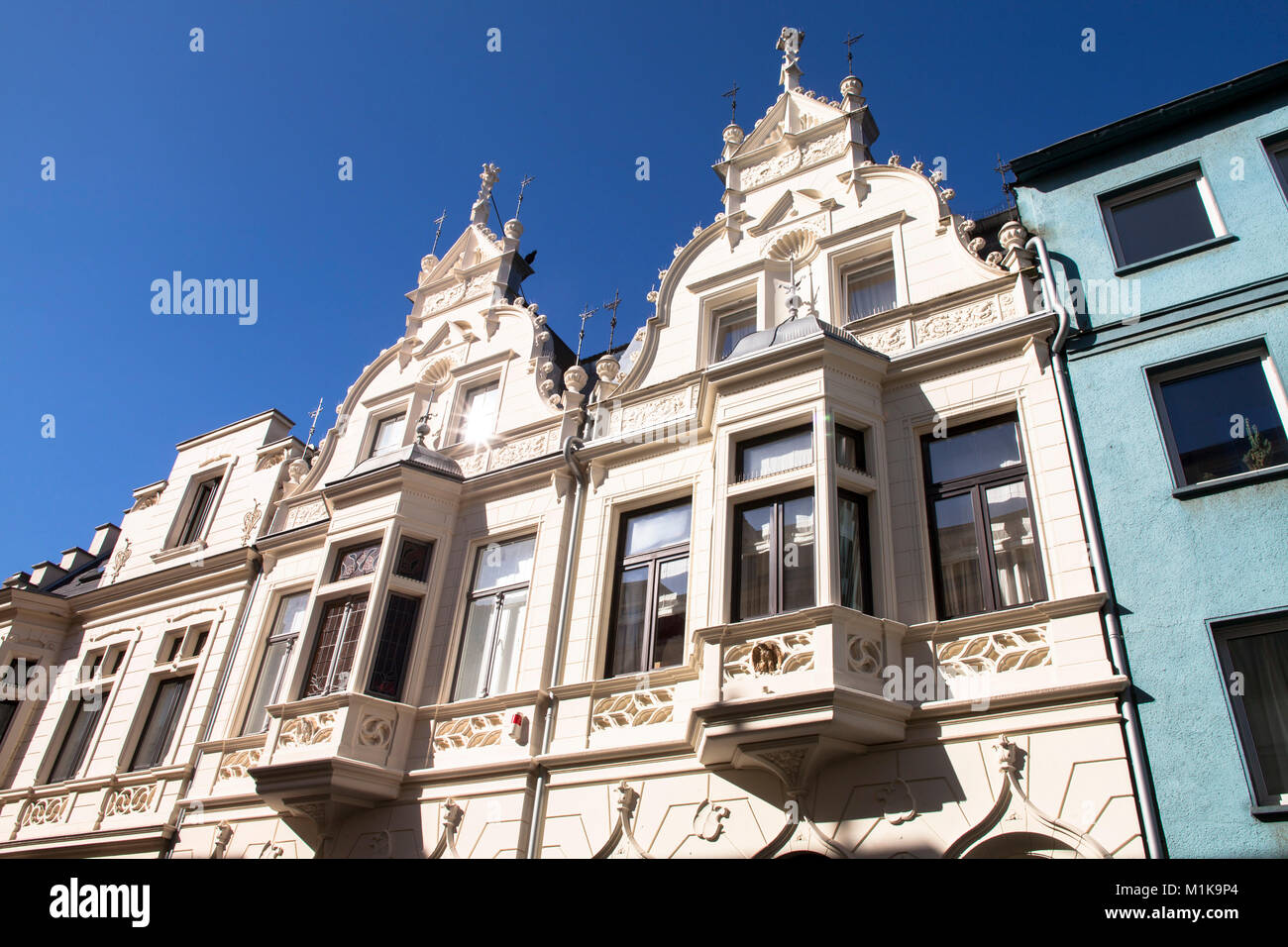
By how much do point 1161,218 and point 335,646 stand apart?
12.6 metres

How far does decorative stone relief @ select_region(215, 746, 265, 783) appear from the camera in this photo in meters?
14.0

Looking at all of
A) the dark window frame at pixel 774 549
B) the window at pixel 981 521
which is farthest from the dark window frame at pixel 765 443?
the window at pixel 981 521

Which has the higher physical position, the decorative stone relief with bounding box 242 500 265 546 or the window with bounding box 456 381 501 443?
the window with bounding box 456 381 501 443

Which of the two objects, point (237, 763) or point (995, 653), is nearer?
point (995, 653)

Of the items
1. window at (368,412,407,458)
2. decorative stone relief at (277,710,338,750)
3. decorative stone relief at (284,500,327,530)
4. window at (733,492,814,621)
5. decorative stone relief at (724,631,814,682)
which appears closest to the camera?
decorative stone relief at (724,631,814,682)

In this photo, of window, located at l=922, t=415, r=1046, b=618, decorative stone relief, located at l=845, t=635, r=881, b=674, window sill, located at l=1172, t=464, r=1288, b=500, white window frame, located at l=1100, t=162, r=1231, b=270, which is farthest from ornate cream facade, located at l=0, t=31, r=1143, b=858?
window sill, located at l=1172, t=464, r=1288, b=500

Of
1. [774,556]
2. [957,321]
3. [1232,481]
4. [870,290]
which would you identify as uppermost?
[870,290]

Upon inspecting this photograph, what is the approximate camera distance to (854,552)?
428 inches

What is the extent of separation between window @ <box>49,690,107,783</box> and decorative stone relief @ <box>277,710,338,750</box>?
608 cm

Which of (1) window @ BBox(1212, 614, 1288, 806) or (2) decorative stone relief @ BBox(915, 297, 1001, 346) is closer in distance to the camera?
(1) window @ BBox(1212, 614, 1288, 806)

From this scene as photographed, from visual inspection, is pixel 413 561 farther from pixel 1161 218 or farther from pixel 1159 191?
pixel 1159 191

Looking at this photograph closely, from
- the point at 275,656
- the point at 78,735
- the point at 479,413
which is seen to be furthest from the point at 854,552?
the point at 78,735

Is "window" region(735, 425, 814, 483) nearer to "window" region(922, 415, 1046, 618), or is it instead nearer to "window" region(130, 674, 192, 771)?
"window" region(922, 415, 1046, 618)

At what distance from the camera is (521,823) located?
11195 millimetres
